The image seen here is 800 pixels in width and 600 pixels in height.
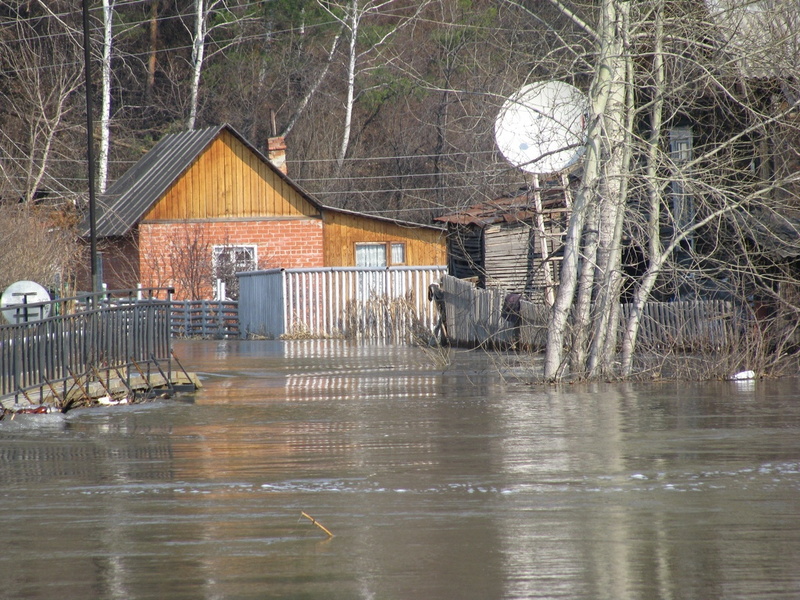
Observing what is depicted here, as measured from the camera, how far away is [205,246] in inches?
1265

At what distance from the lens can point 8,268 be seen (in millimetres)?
19781

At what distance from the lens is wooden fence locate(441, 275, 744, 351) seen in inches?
577

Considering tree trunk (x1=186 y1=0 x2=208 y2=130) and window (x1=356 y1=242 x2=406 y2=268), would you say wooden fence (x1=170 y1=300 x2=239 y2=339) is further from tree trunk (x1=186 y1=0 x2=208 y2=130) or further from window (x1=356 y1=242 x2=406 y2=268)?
tree trunk (x1=186 y1=0 x2=208 y2=130)

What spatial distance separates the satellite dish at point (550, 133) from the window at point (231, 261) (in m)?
18.3

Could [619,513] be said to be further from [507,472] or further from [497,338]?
[497,338]

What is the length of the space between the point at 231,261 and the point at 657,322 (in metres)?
19.4

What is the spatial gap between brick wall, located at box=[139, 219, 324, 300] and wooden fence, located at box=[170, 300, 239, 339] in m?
1.96

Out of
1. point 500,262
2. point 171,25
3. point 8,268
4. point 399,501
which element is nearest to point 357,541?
point 399,501

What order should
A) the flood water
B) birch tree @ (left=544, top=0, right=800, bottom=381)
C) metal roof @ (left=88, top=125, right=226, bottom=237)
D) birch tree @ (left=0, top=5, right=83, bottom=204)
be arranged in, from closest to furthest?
the flood water < birch tree @ (left=544, top=0, right=800, bottom=381) < metal roof @ (left=88, top=125, right=226, bottom=237) < birch tree @ (left=0, top=5, right=83, bottom=204)

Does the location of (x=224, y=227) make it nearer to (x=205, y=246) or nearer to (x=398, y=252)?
(x=205, y=246)

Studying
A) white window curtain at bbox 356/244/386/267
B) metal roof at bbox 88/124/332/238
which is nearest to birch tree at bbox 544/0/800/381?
metal roof at bbox 88/124/332/238

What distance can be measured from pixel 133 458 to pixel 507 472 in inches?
121

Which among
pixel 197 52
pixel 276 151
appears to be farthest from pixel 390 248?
A: pixel 197 52

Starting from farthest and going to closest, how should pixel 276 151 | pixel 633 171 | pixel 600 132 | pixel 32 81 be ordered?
pixel 32 81, pixel 276 151, pixel 600 132, pixel 633 171
